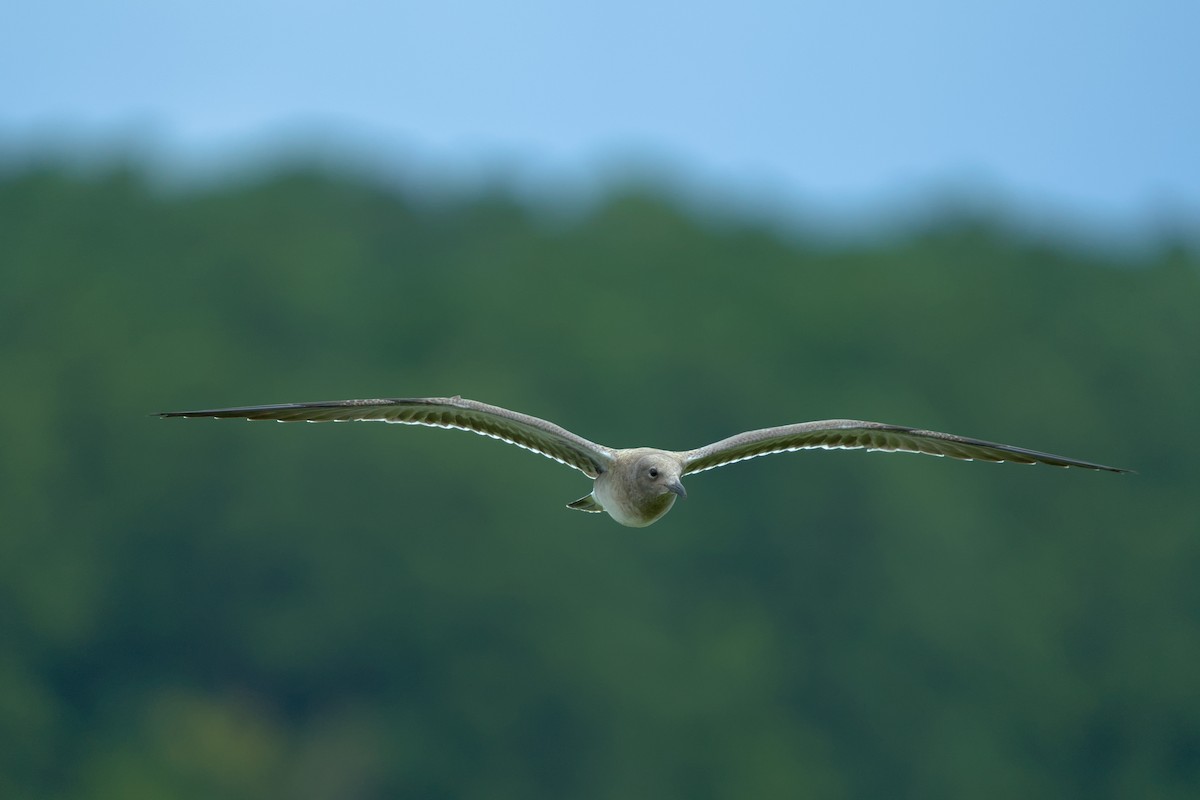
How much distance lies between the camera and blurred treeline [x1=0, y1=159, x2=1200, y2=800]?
294 ft

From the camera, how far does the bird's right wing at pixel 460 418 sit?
2103 cm

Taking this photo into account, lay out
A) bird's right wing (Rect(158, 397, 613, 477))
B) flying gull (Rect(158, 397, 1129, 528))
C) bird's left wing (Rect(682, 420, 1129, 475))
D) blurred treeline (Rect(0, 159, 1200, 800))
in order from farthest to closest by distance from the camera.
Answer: blurred treeline (Rect(0, 159, 1200, 800)) < bird's left wing (Rect(682, 420, 1129, 475)) < flying gull (Rect(158, 397, 1129, 528)) < bird's right wing (Rect(158, 397, 613, 477))

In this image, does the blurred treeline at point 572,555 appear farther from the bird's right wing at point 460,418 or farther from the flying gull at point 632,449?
the flying gull at point 632,449

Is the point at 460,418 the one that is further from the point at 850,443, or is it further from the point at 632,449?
the point at 850,443

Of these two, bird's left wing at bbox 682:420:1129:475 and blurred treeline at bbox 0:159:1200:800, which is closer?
bird's left wing at bbox 682:420:1129:475

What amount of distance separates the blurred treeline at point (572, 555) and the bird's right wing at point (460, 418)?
63627 millimetres

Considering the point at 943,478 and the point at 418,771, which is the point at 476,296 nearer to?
the point at 943,478

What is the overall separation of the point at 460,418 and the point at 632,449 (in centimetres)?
196

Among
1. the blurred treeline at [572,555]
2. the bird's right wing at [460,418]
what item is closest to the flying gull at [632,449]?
the bird's right wing at [460,418]

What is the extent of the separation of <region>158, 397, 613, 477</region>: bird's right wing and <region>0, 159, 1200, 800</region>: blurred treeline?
6363cm

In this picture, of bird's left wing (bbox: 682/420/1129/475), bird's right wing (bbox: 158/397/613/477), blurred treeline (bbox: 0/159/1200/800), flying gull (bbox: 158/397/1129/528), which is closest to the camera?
bird's right wing (bbox: 158/397/613/477)

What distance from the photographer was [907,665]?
9931 centimetres

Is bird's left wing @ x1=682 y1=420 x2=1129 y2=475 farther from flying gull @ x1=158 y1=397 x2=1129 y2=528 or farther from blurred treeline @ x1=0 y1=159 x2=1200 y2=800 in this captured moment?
blurred treeline @ x1=0 y1=159 x2=1200 y2=800

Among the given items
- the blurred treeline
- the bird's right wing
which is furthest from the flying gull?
the blurred treeline
